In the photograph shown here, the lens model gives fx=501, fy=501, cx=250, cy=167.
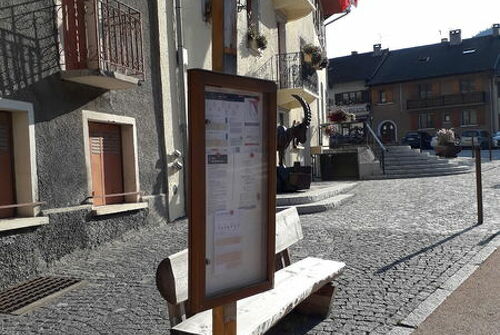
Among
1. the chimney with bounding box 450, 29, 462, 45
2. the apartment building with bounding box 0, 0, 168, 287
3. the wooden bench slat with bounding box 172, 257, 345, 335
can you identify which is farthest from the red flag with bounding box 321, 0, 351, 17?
the chimney with bounding box 450, 29, 462, 45

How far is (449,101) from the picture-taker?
47594 mm

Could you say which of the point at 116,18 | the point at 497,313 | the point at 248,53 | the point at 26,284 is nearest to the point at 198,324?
the point at 497,313

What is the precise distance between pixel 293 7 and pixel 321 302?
13.6 metres

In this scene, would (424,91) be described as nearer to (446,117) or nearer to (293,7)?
(446,117)

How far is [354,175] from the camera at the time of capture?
Result: 61.9ft

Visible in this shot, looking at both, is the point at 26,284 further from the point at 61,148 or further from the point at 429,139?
the point at 429,139

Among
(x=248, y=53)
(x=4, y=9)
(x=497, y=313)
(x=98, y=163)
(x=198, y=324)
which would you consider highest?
(x=248, y=53)

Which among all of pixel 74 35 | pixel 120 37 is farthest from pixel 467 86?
pixel 74 35

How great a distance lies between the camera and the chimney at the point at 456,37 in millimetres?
51000

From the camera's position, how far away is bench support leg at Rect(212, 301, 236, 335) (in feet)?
8.81

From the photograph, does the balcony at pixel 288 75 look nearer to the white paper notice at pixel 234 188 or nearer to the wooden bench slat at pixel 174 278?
the wooden bench slat at pixel 174 278

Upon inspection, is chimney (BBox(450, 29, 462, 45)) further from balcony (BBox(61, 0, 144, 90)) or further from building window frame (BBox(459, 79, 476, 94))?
balcony (BBox(61, 0, 144, 90))

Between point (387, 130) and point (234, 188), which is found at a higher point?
point (387, 130)

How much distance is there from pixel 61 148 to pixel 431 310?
491cm
